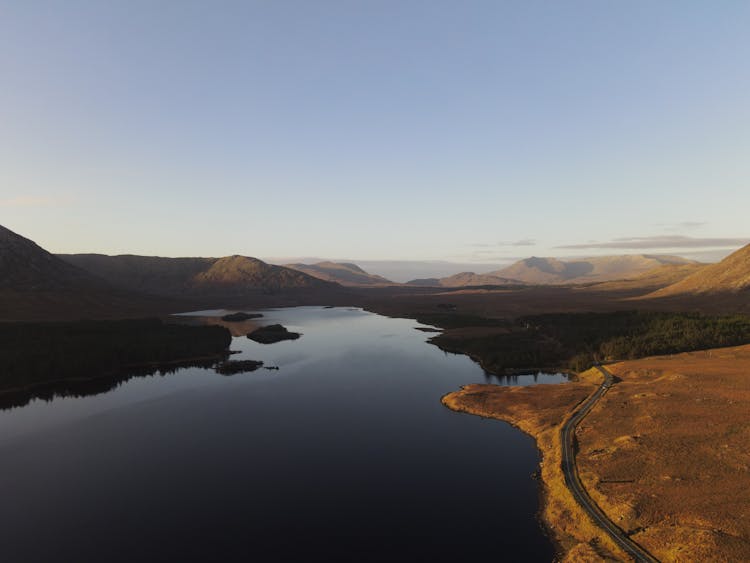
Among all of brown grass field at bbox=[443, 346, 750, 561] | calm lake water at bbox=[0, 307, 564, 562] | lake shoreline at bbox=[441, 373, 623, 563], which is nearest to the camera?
brown grass field at bbox=[443, 346, 750, 561]

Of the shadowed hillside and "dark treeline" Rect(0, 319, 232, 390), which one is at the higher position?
the shadowed hillside

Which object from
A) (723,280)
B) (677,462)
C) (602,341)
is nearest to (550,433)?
(677,462)

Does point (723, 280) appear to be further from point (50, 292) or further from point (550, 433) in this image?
point (50, 292)

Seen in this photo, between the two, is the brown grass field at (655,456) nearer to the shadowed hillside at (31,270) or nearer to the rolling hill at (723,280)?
the rolling hill at (723,280)

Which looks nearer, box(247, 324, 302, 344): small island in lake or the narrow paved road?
the narrow paved road

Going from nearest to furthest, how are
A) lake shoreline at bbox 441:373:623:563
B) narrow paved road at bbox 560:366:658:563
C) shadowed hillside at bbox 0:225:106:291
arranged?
1. narrow paved road at bbox 560:366:658:563
2. lake shoreline at bbox 441:373:623:563
3. shadowed hillside at bbox 0:225:106:291

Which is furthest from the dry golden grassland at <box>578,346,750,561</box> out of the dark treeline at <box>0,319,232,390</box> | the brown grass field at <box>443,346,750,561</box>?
the dark treeline at <box>0,319,232,390</box>

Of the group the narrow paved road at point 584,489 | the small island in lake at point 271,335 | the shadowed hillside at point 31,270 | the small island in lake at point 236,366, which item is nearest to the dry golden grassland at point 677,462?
the narrow paved road at point 584,489

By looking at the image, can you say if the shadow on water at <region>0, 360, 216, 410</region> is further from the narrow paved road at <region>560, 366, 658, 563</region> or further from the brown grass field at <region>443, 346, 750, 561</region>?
the narrow paved road at <region>560, 366, 658, 563</region>
